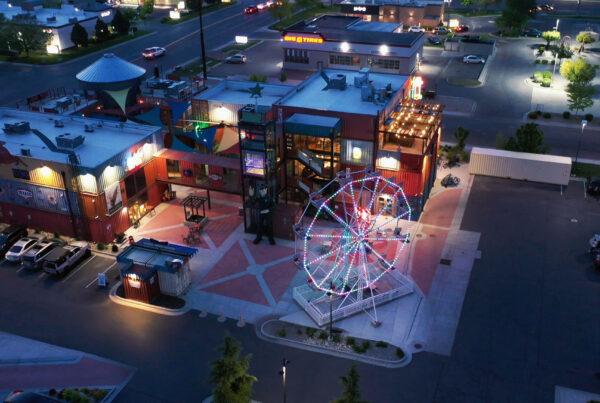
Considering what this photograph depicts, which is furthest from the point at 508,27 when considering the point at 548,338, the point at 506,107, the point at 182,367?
the point at 182,367

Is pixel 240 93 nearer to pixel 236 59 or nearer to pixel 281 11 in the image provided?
pixel 236 59

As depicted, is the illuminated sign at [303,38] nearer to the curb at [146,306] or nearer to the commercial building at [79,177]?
the commercial building at [79,177]

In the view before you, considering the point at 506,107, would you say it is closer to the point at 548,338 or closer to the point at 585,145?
the point at 585,145

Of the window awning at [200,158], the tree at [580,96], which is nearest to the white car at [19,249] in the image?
the window awning at [200,158]

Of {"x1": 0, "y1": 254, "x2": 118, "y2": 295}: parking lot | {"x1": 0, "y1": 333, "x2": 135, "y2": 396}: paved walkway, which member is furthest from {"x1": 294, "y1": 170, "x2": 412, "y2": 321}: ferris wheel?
{"x1": 0, "y1": 254, "x2": 118, "y2": 295}: parking lot

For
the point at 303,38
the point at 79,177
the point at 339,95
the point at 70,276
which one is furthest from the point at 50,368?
the point at 303,38

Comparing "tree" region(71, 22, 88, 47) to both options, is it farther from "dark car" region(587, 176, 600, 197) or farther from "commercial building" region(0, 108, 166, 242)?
"dark car" region(587, 176, 600, 197)
